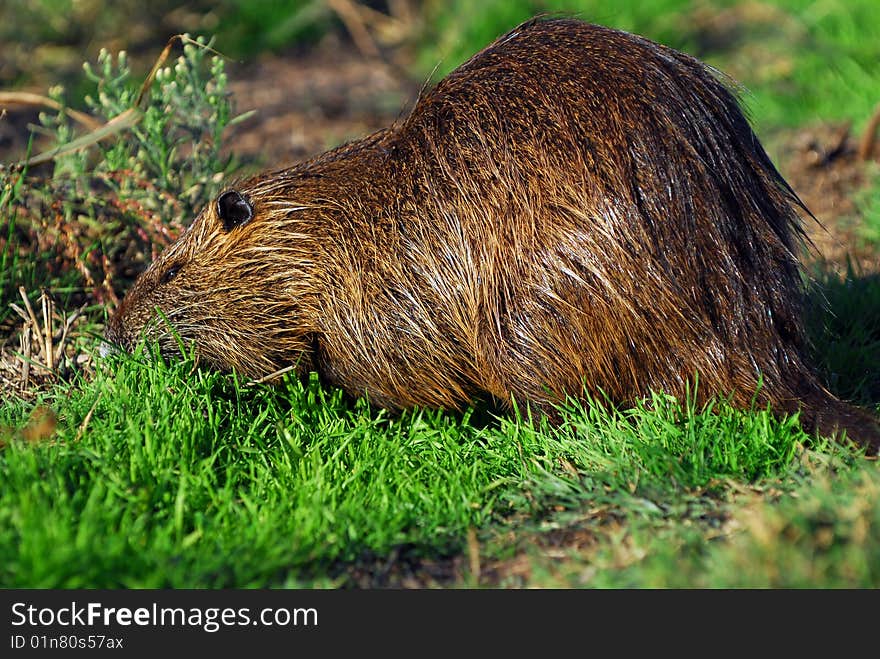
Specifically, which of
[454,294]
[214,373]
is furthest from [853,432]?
[214,373]

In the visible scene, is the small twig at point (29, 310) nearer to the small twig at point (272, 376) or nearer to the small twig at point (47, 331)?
the small twig at point (47, 331)

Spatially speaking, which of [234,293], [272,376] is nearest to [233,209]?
[234,293]

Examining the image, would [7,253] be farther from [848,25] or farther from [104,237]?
[848,25]

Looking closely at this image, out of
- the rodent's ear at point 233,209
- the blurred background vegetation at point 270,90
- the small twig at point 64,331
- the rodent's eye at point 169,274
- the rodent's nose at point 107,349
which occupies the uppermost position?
the blurred background vegetation at point 270,90

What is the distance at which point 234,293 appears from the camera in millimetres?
Answer: 3354

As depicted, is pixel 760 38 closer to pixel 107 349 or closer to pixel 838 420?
pixel 838 420

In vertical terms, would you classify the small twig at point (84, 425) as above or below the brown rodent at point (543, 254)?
below

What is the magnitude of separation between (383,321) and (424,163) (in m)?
0.50

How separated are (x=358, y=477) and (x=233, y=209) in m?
1.03

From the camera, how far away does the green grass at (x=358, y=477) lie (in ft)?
7.51

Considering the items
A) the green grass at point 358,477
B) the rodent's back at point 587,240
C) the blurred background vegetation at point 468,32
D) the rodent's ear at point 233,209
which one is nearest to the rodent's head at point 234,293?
the rodent's ear at point 233,209

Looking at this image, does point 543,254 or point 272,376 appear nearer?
point 543,254

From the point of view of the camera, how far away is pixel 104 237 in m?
3.99

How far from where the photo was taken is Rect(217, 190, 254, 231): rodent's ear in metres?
3.33
